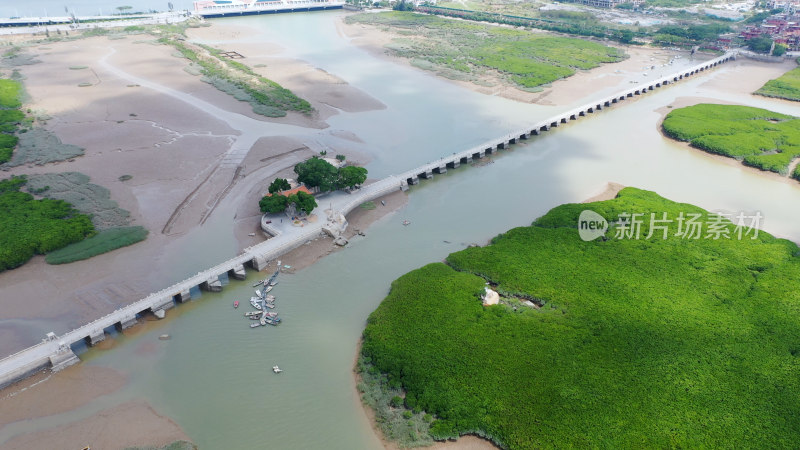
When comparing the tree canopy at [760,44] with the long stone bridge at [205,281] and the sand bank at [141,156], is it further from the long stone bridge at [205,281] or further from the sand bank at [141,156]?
the sand bank at [141,156]

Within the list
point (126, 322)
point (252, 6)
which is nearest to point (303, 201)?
point (126, 322)

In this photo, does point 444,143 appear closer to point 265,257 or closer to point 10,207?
point 265,257

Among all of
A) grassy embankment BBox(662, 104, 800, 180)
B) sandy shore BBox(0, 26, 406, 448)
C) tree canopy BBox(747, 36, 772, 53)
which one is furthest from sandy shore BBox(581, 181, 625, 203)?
tree canopy BBox(747, 36, 772, 53)

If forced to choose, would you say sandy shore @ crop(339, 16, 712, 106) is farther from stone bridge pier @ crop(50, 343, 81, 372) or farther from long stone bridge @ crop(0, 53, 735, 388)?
stone bridge pier @ crop(50, 343, 81, 372)

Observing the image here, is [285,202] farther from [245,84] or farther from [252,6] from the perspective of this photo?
[252,6]

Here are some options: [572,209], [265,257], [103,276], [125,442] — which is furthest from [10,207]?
[572,209]

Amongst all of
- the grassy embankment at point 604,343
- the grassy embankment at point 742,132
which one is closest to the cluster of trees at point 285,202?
the grassy embankment at point 604,343
